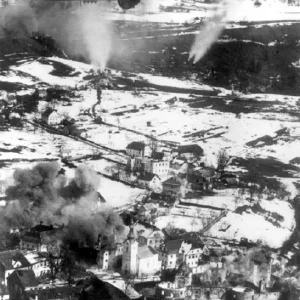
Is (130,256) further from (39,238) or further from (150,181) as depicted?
(150,181)

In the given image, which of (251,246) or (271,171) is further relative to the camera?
(271,171)

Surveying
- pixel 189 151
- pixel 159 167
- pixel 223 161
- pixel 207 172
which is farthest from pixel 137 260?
pixel 189 151

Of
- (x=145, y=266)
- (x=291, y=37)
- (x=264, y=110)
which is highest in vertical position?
(x=291, y=37)

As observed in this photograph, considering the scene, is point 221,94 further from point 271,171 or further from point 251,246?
point 251,246

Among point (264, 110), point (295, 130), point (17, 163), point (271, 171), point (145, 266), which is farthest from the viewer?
point (264, 110)

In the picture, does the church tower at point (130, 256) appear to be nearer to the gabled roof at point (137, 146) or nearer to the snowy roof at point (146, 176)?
the snowy roof at point (146, 176)

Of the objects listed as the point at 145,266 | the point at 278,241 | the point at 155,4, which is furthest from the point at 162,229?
the point at 155,4

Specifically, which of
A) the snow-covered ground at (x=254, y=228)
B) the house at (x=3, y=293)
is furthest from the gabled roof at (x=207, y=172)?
the house at (x=3, y=293)
